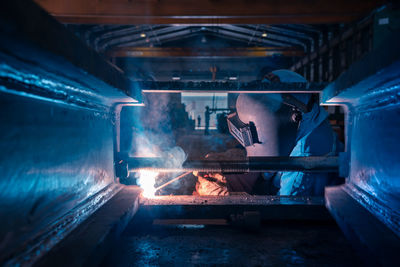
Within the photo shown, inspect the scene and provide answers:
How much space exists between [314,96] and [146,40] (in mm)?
7234

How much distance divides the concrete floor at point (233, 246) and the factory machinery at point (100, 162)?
0.10m

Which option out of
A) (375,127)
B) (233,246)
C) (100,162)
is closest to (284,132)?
(375,127)

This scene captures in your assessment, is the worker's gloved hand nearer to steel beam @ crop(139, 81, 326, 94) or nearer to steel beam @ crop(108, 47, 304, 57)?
steel beam @ crop(139, 81, 326, 94)

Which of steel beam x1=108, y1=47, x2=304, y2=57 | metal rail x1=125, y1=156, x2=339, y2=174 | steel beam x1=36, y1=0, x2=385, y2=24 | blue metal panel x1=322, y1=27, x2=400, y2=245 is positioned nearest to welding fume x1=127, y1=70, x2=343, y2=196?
metal rail x1=125, y1=156, x2=339, y2=174

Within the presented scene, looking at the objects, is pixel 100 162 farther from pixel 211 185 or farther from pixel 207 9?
pixel 207 9

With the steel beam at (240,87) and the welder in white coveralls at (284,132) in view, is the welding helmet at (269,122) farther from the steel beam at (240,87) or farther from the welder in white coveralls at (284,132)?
the steel beam at (240,87)

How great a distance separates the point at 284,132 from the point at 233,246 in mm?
1933

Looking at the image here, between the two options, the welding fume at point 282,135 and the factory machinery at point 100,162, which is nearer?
the factory machinery at point 100,162

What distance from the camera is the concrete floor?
4.57 ft

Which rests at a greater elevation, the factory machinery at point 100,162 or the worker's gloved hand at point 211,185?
the factory machinery at point 100,162

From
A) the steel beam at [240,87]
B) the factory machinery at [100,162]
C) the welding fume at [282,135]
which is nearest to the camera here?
the factory machinery at [100,162]

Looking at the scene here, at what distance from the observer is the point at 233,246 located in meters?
1.56

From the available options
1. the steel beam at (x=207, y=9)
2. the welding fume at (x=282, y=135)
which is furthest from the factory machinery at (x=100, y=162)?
the steel beam at (x=207, y=9)

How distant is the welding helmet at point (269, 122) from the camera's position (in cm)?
296
